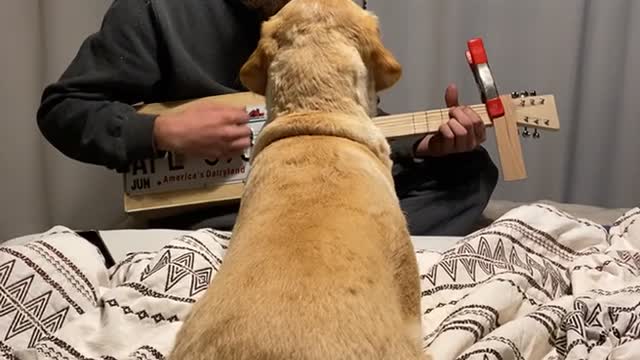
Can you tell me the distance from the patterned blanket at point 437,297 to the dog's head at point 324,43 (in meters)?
0.27

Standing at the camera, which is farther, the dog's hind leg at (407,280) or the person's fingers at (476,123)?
the person's fingers at (476,123)

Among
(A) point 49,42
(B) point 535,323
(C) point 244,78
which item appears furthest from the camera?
(A) point 49,42

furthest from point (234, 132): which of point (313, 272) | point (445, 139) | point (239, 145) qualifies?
point (313, 272)

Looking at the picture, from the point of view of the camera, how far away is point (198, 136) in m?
1.44

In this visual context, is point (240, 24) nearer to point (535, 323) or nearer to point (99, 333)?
point (99, 333)

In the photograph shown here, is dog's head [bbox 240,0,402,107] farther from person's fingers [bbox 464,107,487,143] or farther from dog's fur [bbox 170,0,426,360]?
person's fingers [bbox 464,107,487,143]

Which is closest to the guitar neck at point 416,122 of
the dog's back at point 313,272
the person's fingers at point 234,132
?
the person's fingers at point 234,132

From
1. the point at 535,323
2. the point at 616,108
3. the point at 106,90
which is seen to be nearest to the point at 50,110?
the point at 106,90

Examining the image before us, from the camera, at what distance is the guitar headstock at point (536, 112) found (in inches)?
57.8

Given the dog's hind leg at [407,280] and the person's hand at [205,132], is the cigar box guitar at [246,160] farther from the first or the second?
the dog's hind leg at [407,280]

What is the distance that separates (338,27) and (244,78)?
148 mm

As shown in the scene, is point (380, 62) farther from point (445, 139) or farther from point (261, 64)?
point (445, 139)

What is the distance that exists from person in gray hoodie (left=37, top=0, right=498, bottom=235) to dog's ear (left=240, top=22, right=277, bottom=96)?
0.39 metres

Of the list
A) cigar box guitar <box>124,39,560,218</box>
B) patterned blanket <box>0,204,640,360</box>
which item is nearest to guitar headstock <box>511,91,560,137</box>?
cigar box guitar <box>124,39,560,218</box>
